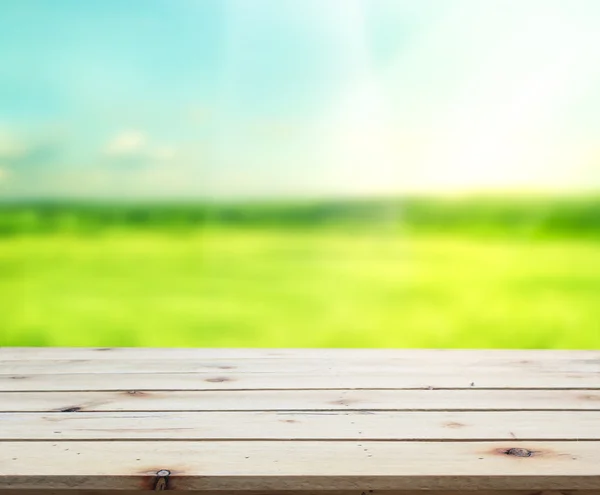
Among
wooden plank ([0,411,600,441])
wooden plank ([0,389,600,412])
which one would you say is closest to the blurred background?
wooden plank ([0,389,600,412])

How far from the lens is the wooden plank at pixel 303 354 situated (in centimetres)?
144

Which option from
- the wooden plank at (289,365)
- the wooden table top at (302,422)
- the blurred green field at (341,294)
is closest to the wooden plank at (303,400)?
the wooden table top at (302,422)

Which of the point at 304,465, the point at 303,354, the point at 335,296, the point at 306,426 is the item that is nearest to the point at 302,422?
the point at 306,426

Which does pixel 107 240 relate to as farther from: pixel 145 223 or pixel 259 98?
pixel 259 98

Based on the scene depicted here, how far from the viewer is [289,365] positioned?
1.37 metres

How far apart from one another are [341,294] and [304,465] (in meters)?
1.34

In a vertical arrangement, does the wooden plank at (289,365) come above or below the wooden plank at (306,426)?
above

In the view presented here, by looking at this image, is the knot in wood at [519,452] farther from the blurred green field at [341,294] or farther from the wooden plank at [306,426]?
the blurred green field at [341,294]

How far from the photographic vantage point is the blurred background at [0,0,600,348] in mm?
2102

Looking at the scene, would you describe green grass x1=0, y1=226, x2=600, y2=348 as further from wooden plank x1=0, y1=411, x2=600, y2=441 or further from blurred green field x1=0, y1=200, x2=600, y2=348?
wooden plank x1=0, y1=411, x2=600, y2=441

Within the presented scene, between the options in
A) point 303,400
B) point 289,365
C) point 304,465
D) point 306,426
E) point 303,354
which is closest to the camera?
point 304,465

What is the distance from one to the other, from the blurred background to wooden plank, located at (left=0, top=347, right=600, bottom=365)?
26.1 inches

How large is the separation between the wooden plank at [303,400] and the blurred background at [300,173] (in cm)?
100

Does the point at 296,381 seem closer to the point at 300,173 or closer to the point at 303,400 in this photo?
the point at 303,400
